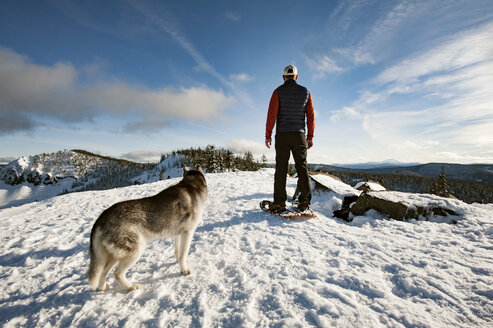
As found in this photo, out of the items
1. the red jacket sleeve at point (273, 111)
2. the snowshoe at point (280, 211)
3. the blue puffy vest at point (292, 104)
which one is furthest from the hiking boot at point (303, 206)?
the red jacket sleeve at point (273, 111)

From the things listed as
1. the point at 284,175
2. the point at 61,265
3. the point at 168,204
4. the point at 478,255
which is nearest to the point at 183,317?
the point at 168,204

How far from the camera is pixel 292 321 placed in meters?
2.48

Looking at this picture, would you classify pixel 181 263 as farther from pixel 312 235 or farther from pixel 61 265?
pixel 312 235

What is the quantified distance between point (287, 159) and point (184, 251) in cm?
418

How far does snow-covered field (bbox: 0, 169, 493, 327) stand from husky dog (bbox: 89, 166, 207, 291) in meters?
0.42

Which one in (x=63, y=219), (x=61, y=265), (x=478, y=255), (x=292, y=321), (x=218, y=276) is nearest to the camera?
(x=292, y=321)

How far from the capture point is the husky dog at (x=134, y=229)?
3102mm

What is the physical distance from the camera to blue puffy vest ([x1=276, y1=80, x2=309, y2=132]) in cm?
624

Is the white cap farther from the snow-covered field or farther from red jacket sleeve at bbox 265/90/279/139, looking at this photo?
the snow-covered field

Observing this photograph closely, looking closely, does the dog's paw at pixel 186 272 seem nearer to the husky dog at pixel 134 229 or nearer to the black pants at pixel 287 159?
the husky dog at pixel 134 229

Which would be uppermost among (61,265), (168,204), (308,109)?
(308,109)

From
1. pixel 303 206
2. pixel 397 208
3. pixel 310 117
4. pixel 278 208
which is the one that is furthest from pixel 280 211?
pixel 397 208

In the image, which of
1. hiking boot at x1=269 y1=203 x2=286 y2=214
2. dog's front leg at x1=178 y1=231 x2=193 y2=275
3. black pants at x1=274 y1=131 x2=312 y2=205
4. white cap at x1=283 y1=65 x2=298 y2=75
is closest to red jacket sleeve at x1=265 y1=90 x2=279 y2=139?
black pants at x1=274 y1=131 x2=312 y2=205

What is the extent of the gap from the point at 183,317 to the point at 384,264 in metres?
3.61
